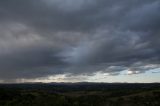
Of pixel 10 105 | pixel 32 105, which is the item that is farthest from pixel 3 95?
pixel 32 105

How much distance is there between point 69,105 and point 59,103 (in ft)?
6.41

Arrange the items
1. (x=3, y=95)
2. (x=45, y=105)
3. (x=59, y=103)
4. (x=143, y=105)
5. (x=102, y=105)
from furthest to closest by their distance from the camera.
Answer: (x=3, y=95) < (x=143, y=105) < (x=102, y=105) < (x=59, y=103) < (x=45, y=105)

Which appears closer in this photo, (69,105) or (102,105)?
(69,105)

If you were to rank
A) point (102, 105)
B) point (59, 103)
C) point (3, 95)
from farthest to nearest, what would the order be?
point (3, 95) < point (102, 105) < point (59, 103)

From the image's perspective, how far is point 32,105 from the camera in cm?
5225

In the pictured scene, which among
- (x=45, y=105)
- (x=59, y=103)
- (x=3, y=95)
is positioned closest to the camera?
(x=45, y=105)

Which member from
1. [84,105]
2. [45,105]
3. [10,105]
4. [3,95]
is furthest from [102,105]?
[3,95]

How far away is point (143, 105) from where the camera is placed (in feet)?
216

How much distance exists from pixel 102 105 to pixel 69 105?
9.18m

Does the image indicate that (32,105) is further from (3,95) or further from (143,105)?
(3,95)

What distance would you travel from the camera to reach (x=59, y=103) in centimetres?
5266

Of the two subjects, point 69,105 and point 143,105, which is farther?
point 143,105

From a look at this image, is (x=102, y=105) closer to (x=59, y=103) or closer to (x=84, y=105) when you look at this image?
(x=84, y=105)

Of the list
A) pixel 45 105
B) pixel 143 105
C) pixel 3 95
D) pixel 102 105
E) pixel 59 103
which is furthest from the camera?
pixel 3 95
